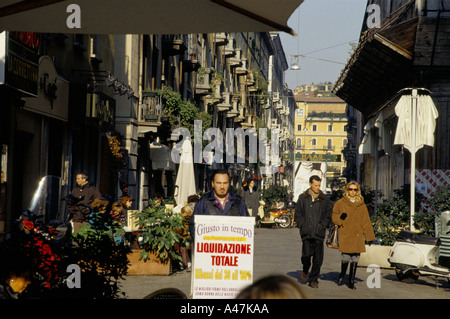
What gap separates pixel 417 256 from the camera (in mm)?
12258

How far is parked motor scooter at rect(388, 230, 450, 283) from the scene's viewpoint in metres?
12.2

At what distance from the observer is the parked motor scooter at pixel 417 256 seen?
12.2 m

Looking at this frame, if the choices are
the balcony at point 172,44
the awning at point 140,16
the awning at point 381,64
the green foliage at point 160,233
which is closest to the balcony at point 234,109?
the awning at point 381,64

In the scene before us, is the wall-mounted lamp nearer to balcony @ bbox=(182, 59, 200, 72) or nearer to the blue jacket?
balcony @ bbox=(182, 59, 200, 72)

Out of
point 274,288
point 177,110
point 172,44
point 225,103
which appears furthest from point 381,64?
point 274,288

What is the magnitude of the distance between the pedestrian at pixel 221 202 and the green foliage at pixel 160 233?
4124 mm

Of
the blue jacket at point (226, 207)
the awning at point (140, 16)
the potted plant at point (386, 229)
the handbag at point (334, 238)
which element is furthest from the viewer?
the potted plant at point (386, 229)

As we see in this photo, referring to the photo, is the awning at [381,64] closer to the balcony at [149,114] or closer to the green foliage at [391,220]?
the balcony at [149,114]

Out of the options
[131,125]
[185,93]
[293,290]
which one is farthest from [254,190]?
[293,290]

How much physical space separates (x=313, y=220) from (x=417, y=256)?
5.84 feet

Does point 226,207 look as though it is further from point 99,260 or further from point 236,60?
point 236,60

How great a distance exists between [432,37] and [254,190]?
858cm

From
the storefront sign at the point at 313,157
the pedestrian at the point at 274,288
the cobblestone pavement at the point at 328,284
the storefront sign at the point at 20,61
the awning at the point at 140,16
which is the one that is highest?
the storefront sign at the point at 313,157
